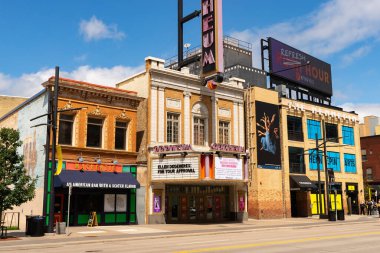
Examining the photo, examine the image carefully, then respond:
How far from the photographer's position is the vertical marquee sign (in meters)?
37.1

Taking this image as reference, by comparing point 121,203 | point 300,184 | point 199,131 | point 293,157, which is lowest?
point 121,203

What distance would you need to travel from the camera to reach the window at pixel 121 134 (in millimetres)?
34213

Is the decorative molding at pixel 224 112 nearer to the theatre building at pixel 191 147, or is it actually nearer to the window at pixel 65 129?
the theatre building at pixel 191 147

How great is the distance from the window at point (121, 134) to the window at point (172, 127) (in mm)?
3873

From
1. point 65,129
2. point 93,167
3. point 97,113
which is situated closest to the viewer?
point 65,129

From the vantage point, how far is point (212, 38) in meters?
37.5

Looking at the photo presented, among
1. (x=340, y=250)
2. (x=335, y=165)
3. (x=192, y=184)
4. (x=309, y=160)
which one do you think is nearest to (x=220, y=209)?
(x=192, y=184)

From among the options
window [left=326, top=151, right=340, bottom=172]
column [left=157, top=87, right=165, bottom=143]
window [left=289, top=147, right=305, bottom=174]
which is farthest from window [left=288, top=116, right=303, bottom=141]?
column [left=157, top=87, right=165, bottom=143]

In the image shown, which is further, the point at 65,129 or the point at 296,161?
the point at 296,161

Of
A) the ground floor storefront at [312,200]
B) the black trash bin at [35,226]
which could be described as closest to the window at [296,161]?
the ground floor storefront at [312,200]

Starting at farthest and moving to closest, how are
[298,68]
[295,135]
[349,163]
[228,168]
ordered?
[298,68] → [349,163] → [295,135] → [228,168]

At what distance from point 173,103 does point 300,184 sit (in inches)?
696

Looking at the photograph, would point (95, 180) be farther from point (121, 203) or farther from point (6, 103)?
point (6, 103)

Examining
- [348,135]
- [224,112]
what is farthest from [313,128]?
[224,112]
